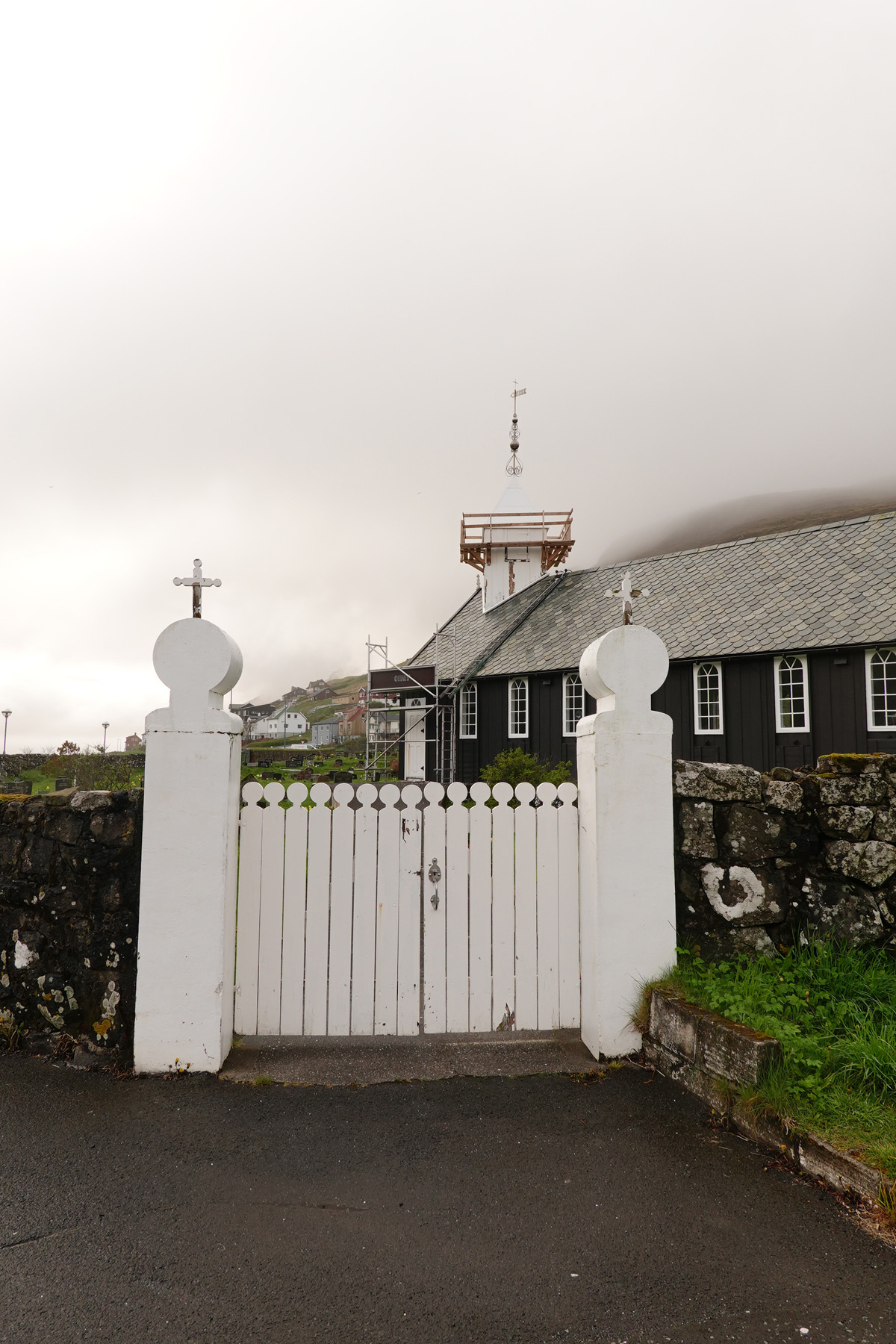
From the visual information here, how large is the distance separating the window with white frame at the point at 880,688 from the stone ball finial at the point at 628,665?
1502 cm

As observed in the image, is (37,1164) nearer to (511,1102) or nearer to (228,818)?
(228,818)

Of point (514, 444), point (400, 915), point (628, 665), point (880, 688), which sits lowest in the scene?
point (400, 915)

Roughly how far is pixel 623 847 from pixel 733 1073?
1.27 metres

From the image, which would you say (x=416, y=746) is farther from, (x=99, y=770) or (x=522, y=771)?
(x=99, y=770)

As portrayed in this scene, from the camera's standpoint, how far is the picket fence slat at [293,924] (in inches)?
169

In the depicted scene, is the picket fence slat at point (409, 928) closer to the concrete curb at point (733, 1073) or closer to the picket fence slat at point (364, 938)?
the picket fence slat at point (364, 938)

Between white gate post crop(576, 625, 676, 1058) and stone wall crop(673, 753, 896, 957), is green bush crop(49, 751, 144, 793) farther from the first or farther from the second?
stone wall crop(673, 753, 896, 957)

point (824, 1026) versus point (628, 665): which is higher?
point (628, 665)

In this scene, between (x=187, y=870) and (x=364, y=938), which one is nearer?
(x=187, y=870)

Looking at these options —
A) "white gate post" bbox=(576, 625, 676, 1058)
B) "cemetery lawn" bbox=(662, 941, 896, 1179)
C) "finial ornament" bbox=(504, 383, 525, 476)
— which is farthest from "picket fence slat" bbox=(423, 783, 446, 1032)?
"finial ornament" bbox=(504, 383, 525, 476)

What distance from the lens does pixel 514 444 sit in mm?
39156

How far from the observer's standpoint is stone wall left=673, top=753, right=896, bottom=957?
4.42 meters

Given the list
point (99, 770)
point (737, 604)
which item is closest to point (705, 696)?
point (737, 604)

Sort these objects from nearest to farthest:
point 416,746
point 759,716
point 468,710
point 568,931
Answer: point 568,931, point 759,716, point 468,710, point 416,746
